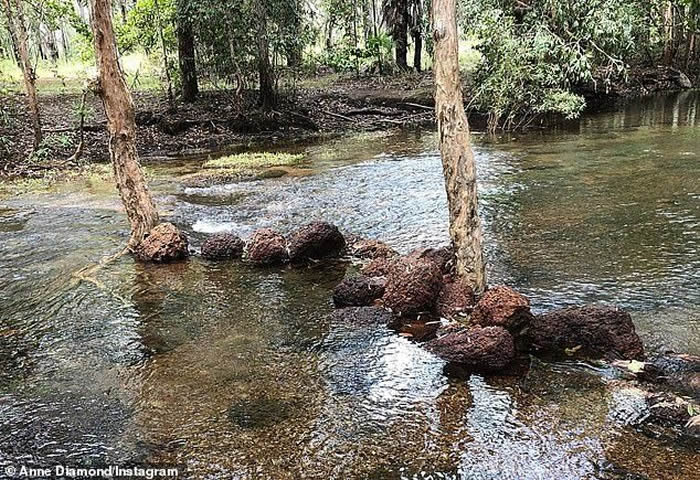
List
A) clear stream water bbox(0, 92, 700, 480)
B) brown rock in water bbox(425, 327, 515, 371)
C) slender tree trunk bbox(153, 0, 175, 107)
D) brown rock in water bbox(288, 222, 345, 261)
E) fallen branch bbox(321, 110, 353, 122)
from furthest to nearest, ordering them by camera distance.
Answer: fallen branch bbox(321, 110, 353, 122) < slender tree trunk bbox(153, 0, 175, 107) < brown rock in water bbox(288, 222, 345, 261) < brown rock in water bbox(425, 327, 515, 371) < clear stream water bbox(0, 92, 700, 480)

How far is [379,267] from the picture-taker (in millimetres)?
7473

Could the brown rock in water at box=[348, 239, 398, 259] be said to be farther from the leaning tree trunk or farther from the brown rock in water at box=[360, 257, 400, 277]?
the leaning tree trunk

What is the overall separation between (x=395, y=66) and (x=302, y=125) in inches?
390

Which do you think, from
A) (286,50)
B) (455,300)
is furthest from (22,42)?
(455,300)

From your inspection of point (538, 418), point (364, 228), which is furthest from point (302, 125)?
point (538, 418)

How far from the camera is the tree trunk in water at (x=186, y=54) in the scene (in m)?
18.8

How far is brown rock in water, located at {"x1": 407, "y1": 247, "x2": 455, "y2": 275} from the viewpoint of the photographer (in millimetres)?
6698

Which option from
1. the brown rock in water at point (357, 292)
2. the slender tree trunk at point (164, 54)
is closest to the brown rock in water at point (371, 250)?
the brown rock in water at point (357, 292)

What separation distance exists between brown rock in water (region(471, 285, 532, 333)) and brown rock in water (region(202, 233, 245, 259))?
13.3 feet

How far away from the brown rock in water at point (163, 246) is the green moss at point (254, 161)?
647 centimetres

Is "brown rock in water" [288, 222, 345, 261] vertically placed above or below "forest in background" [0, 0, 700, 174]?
below

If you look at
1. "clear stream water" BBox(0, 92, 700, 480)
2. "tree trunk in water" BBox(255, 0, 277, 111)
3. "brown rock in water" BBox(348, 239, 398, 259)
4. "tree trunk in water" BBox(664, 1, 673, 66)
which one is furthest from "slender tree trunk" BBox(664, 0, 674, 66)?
"brown rock in water" BBox(348, 239, 398, 259)

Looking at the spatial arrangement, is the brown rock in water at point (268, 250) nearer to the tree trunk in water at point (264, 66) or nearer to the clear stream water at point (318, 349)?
the clear stream water at point (318, 349)

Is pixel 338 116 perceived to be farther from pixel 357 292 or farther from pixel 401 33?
pixel 357 292
